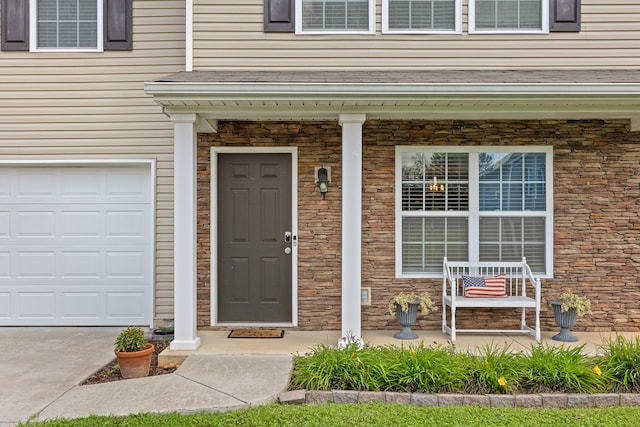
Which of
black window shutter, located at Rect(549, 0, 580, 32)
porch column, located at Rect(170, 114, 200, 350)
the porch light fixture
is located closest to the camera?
porch column, located at Rect(170, 114, 200, 350)

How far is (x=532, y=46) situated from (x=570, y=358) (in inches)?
138

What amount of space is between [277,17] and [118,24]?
2.10 m

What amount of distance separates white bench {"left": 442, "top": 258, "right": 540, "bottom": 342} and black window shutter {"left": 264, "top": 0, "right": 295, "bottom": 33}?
327cm

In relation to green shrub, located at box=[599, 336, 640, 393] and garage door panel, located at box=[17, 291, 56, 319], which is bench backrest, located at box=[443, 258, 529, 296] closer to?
green shrub, located at box=[599, 336, 640, 393]

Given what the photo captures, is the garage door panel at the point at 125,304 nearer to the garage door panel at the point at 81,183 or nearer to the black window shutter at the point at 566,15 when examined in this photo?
the garage door panel at the point at 81,183

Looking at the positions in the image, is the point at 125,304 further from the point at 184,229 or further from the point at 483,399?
the point at 483,399

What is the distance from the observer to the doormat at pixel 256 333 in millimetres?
5051

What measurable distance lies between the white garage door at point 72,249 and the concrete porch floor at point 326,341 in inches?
56.2

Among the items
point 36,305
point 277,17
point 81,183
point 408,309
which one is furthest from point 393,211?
point 36,305

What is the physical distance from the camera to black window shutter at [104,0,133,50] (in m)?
5.70

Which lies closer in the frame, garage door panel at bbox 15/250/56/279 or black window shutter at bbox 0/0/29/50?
black window shutter at bbox 0/0/29/50

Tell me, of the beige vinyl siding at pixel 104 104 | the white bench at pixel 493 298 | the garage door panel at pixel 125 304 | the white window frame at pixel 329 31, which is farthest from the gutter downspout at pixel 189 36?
the white bench at pixel 493 298

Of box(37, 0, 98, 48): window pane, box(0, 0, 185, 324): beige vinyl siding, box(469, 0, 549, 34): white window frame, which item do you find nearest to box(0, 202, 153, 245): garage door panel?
box(0, 0, 185, 324): beige vinyl siding

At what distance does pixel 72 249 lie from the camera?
5855 mm
